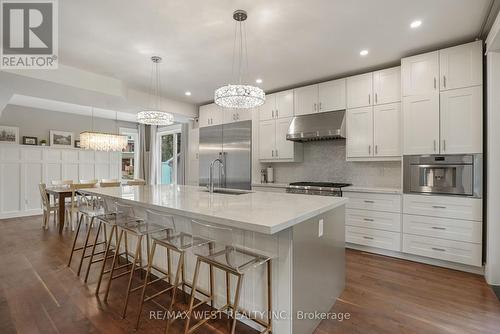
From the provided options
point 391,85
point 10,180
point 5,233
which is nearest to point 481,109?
point 391,85

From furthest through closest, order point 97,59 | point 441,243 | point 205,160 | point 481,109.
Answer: point 205,160 < point 97,59 < point 441,243 < point 481,109

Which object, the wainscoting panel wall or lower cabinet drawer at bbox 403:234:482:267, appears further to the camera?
the wainscoting panel wall

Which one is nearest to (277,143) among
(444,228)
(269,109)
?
(269,109)

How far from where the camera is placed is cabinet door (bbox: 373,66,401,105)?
3314 mm

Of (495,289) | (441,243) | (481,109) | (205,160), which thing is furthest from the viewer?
(205,160)

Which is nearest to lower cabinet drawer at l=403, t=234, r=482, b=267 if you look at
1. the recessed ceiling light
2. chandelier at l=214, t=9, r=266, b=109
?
the recessed ceiling light

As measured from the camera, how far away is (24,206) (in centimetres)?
570

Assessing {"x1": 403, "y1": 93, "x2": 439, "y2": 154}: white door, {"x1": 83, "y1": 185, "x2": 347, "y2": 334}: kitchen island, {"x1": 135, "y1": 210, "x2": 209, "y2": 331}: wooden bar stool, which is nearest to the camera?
{"x1": 83, "y1": 185, "x2": 347, "y2": 334}: kitchen island

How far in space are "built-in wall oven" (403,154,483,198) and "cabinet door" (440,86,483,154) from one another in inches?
4.5

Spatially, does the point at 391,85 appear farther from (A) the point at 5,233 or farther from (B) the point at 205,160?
(A) the point at 5,233

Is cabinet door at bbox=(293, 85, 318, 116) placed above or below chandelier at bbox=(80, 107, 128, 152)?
above

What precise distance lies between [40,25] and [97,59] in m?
0.81

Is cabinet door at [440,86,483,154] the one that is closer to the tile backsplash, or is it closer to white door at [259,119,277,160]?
the tile backsplash

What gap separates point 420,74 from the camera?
9.96ft
